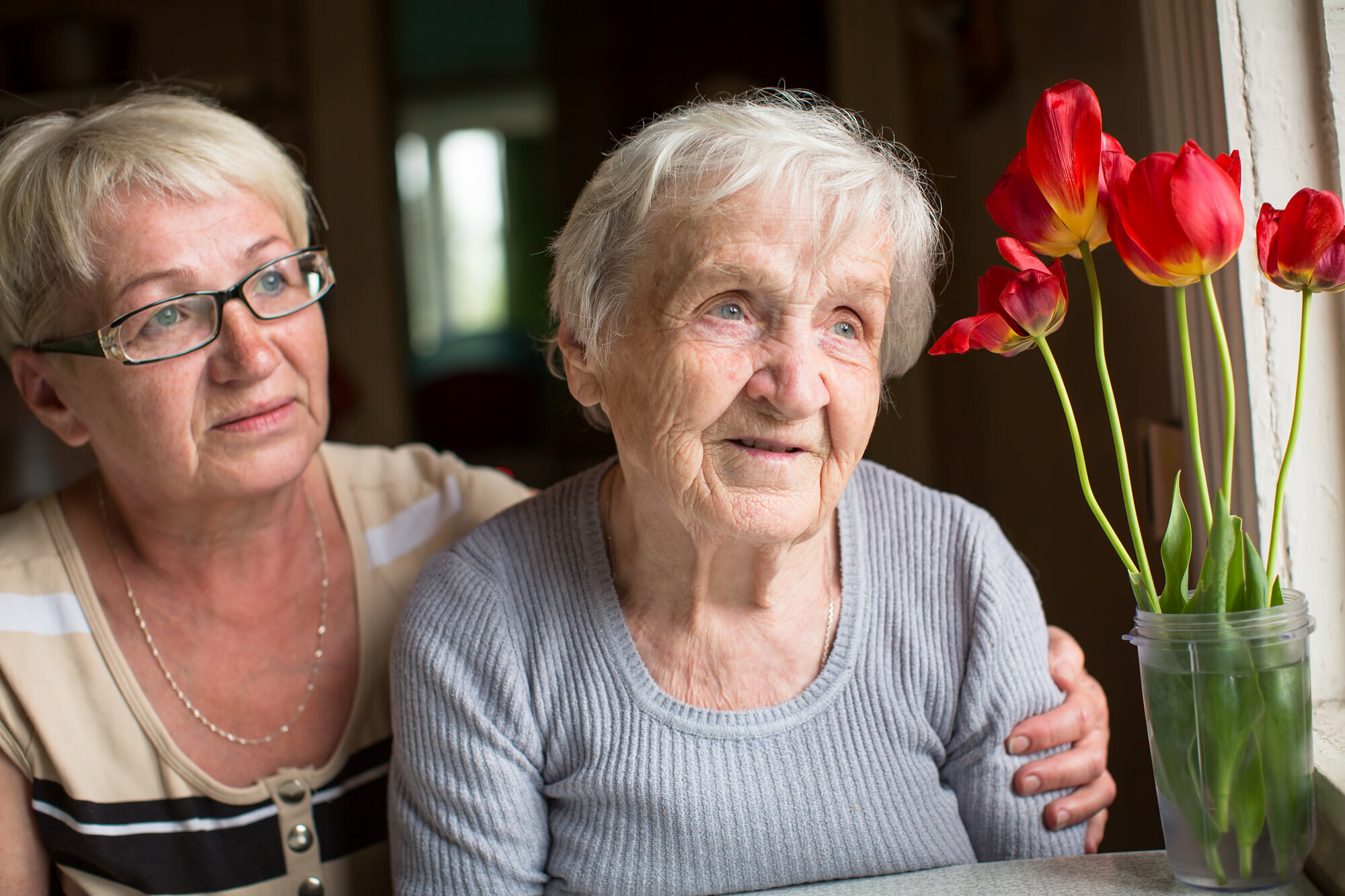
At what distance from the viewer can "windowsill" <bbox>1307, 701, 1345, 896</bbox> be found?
2.97ft

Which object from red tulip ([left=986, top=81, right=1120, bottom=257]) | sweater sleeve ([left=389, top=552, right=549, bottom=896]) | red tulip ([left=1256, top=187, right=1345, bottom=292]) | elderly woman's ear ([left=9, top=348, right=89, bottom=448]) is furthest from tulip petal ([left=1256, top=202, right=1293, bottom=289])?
elderly woman's ear ([left=9, top=348, right=89, bottom=448])

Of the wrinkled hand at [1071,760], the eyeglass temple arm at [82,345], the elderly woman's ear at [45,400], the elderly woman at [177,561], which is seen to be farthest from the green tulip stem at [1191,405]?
the elderly woman's ear at [45,400]

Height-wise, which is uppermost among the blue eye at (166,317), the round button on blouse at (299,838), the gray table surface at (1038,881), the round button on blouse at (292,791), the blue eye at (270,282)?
the blue eye at (270,282)

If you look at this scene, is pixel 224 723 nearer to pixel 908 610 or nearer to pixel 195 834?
pixel 195 834

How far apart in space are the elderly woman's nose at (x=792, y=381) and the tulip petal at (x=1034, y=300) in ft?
0.63

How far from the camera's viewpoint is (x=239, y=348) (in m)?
1.26

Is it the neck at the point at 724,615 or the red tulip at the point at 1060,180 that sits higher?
the red tulip at the point at 1060,180

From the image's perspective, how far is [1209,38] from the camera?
1080mm

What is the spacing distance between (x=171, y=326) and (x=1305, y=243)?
1127 mm

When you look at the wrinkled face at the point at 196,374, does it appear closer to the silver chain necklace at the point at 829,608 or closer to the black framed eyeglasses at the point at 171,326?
the black framed eyeglasses at the point at 171,326

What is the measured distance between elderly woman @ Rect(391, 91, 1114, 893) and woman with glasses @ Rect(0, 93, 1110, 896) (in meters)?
0.15

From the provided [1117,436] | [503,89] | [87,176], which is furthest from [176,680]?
[503,89]

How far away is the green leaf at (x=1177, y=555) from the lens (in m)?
0.88

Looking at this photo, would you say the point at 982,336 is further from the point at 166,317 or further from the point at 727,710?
the point at 166,317
